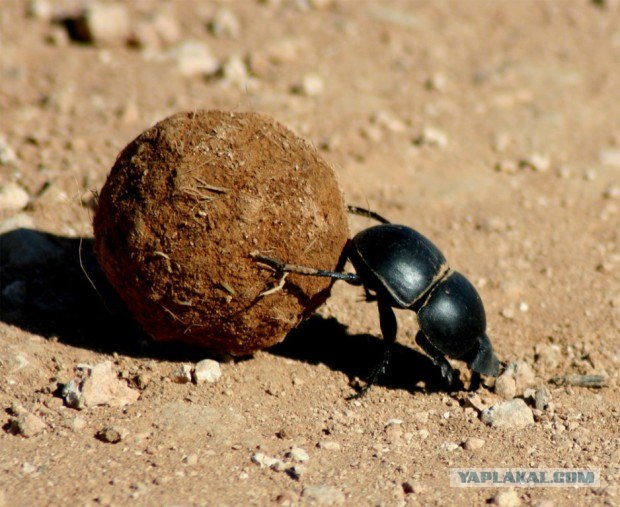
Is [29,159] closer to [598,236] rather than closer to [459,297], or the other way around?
[459,297]

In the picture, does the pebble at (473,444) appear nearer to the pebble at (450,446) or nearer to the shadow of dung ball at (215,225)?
the pebble at (450,446)

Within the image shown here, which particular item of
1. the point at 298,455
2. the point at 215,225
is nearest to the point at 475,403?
the point at 298,455

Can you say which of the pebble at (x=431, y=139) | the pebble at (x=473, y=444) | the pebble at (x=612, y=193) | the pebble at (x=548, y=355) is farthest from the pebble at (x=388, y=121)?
the pebble at (x=473, y=444)

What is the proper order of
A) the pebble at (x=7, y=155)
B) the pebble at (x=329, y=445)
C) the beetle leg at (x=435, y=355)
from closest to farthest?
1. the pebble at (x=329, y=445)
2. the beetle leg at (x=435, y=355)
3. the pebble at (x=7, y=155)

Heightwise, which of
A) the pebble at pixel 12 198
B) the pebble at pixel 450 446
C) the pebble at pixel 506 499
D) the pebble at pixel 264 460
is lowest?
the pebble at pixel 12 198

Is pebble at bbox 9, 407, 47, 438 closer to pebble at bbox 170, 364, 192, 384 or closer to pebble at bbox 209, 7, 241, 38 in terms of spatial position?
pebble at bbox 170, 364, 192, 384

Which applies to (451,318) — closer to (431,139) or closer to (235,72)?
(431,139)

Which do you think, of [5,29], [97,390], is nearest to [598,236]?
[97,390]

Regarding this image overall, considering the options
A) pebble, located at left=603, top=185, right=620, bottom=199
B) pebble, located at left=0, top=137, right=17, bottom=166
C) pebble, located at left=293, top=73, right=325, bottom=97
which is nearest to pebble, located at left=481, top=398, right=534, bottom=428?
pebble, located at left=603, top=185, right=620, bottom=199
